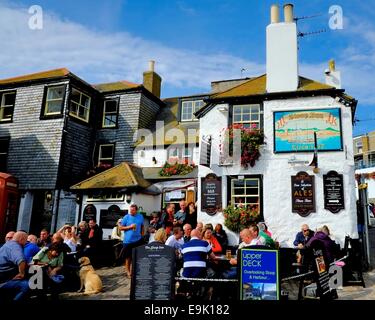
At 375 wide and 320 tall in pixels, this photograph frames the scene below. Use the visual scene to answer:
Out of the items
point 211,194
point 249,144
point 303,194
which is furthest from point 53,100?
point 303,194

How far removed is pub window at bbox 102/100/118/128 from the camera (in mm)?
19258

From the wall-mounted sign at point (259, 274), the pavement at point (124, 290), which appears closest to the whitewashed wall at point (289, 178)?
the pavement at point (124, 290)

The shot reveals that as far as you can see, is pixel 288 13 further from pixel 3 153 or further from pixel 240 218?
pixel 3 153

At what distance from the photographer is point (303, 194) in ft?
37.5

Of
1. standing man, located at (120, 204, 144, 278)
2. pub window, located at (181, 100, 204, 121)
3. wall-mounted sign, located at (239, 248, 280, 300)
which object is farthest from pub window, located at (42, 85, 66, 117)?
wall-mounted sign, located at (239, 248, 280, 300)

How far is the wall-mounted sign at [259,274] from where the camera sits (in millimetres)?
5688

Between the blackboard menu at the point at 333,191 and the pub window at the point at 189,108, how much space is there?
9.49 meters

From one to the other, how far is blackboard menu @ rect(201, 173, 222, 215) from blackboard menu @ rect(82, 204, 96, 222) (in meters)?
5.65

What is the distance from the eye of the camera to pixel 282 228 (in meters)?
11.5

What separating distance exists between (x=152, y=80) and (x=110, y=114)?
3.76m

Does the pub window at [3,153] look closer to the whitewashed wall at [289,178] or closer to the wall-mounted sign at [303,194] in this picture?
the whitewashed wall at [289,178]

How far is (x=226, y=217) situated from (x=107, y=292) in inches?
198

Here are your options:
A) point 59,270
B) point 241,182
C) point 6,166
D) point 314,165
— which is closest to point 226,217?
point 241,182

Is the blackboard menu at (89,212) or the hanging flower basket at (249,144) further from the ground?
the hanging flower basket at (249,144)
